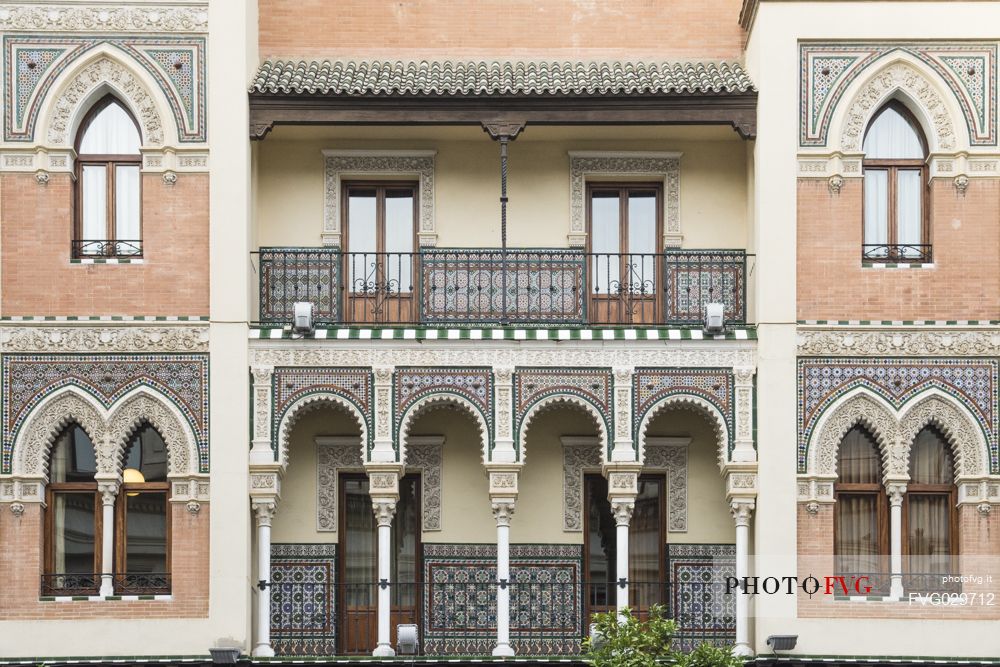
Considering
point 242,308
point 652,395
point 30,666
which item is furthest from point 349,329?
point 30,666

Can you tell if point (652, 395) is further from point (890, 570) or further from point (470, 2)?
point (470, 2)

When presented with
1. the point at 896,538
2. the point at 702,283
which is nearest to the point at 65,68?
the point at 702,283

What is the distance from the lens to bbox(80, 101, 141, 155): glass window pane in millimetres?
21875

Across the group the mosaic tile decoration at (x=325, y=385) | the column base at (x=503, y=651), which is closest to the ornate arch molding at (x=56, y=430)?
the mosaic tile decoration at (x=325, y=385)

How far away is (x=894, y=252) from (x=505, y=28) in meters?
5.54

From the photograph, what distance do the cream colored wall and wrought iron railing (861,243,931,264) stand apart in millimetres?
1573

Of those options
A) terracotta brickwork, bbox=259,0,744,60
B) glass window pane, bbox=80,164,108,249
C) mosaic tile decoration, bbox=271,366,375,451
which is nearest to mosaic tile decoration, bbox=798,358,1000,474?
terracotta brickwork, bbox=259,0,744,60

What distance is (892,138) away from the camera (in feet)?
72.2

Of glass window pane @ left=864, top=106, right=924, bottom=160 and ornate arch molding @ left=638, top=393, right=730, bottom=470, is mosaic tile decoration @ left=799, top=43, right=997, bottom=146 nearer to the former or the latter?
glass window pane @ left=864, top=106, right=924, bottom=160

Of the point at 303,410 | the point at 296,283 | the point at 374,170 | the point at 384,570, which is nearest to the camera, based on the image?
the point at 384,570

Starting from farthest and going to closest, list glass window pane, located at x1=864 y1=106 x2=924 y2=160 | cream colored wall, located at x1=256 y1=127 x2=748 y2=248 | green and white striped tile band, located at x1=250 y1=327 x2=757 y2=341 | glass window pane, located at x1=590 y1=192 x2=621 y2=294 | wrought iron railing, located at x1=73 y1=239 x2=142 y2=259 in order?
cream colored wall, located at x1=256 y1=127 x2=748 y2=248 < glass window pane, located at x1=590 y1=192 x2=621 y2=294 < glass window pane, located at x1=864 y1=106 x2=924 y2=160 < wrought iron railing, located at x1=73 y1=239 x2=142 y2=259 < green and white striped tile band, located at x1=250 y1=327 x2=757 y2=341

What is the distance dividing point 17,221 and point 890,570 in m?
10.6

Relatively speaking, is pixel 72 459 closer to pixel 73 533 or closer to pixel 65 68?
pixel 73 533

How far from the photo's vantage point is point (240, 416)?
70.0 ft
